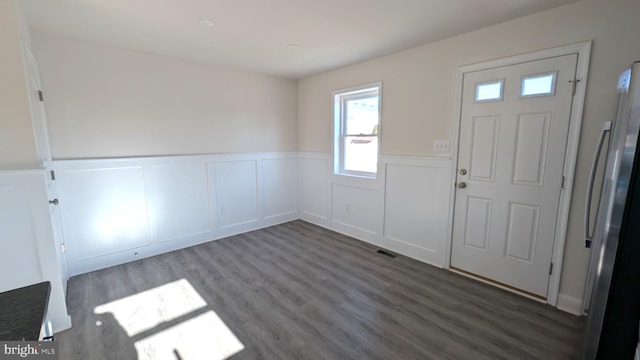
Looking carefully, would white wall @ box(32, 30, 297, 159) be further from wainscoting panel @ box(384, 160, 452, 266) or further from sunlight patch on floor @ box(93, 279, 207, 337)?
wainscoting panel @ box(384, 160, 452, 266)

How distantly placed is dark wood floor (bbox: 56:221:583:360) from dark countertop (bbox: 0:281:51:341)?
4.31ft

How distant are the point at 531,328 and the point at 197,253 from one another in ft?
11.8

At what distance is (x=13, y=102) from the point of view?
1.82m

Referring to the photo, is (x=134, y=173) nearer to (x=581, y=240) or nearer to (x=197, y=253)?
(x=197, y=253)

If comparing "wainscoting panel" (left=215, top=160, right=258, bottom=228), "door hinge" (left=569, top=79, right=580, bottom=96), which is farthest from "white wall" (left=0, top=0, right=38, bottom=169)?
"door hinge" (left=569, top=79, right=580, bottom=96)

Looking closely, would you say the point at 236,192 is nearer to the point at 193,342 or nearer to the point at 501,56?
the point at 193,342

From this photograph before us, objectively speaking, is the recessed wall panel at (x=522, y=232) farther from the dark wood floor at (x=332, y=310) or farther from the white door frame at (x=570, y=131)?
the dark wood floor at (x=332, y=310)

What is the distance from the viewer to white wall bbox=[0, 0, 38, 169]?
176cm

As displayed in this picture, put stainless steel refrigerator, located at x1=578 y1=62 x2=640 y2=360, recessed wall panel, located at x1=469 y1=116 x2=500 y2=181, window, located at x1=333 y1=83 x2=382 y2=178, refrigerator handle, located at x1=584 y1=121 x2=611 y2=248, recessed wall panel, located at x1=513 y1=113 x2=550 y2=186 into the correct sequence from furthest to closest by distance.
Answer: window, located at x1=333 y1=83 x2=382 y2=178 → recessed wall panel, located at x1=469 y1=116 x2=500 y2=181 → recessed wall panel, located at x1=513 y1=113 x2=550 y2=186 → refrigerator handle, located at x1=584 y1=121 x2=611 y2=248 → stainless steel refrigerator, located at x1=578 y1=62 x2=640 y2=360

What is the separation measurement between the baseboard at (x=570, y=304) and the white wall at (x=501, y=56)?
2cm

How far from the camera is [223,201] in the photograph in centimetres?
407

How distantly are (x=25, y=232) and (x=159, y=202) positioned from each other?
159 centimetres

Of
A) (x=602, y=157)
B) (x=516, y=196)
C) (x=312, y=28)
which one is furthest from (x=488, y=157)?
(x=312, y=28)

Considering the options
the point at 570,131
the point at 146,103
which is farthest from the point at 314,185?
the point at 570,131
